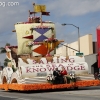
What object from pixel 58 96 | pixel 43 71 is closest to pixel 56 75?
pixel 43 71

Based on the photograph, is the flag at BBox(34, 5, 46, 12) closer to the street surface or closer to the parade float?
the parade float

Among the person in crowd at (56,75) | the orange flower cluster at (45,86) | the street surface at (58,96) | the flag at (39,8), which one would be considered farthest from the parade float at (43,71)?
the flag at (39,8)

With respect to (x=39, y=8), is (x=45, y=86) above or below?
below

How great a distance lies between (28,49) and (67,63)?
1296 centimetres

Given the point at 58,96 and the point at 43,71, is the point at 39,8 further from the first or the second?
the point at 58,96

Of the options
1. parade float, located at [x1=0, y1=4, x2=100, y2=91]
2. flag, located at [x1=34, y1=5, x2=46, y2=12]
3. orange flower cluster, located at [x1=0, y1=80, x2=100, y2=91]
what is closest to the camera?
orange flower cluster, located at [x1=0, y1=80, x2=100, y2=91]

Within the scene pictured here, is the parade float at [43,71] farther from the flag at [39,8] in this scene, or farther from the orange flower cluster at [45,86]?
the flag at [39,8]

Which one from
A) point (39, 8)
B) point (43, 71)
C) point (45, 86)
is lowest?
point (45, 86)

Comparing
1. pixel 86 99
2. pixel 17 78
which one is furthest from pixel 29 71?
pixel 86 99

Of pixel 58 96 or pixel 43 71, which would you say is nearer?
Answer: pixel 58 96

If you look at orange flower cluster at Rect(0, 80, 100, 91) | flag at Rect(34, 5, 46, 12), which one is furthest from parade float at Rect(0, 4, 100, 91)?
flag at Rect(34, 5, 46, 12)

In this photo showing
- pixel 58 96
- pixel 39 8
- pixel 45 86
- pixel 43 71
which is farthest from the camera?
pixel 39 8

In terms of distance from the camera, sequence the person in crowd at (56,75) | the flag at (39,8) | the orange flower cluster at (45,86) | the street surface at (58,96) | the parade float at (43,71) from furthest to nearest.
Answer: the flag at (39,8) < the person in crowd at (56,75) < the parade float at (43,71) < the orange flower cluster at (45,86) < the street surface at (58,96)

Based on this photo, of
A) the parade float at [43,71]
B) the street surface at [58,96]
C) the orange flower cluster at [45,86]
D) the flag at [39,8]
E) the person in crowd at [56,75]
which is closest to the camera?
the street surface at [58,96]
